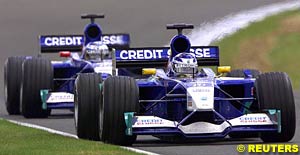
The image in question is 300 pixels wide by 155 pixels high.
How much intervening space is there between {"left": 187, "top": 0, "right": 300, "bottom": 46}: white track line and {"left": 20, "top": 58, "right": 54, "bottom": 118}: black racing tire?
11.1 m

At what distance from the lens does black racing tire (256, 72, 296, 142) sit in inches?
722


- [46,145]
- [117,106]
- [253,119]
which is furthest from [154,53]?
[46,145]

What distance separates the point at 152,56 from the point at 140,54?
9.4 inches

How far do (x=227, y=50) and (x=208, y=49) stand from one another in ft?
60.1

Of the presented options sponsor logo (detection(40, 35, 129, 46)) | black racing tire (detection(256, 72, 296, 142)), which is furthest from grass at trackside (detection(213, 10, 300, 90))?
black racing tire (detection(256, 72, 296, 142))

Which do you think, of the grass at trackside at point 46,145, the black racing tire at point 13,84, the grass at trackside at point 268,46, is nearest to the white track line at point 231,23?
the grass at trackside at point 268,46

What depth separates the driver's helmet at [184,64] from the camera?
777 inches

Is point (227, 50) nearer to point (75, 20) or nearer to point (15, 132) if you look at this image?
point (75, 20)

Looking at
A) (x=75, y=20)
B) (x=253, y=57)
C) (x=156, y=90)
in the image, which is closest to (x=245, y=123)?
(x=156, y=90)

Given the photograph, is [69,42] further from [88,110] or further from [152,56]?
[88,110]

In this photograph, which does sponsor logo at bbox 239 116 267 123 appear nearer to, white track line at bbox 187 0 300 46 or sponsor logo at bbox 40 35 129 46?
sponsor logo at bbox 40 35 129 46

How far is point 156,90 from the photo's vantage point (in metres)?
19.2

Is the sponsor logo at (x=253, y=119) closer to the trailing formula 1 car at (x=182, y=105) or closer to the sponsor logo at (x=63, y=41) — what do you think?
the trailing formula 1 car at (x=182, y=105)

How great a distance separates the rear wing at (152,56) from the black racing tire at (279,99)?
2139 millimetres
